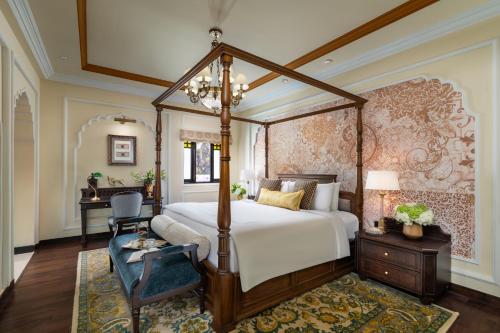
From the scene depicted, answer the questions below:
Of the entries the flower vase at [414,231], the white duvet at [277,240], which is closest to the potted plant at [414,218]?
the flower vase at [414,231]

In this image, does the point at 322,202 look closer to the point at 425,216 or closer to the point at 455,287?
the point at 425,216

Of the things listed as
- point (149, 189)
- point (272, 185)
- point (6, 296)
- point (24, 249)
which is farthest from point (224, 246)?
point (24, 249)

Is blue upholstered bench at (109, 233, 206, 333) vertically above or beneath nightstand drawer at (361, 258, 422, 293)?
above

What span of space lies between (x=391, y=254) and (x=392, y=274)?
0.21 meters

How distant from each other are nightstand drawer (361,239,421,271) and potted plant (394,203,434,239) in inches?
10.5

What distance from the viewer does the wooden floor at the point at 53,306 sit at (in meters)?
1.99

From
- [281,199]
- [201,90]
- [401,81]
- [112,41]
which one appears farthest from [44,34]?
[401,81]

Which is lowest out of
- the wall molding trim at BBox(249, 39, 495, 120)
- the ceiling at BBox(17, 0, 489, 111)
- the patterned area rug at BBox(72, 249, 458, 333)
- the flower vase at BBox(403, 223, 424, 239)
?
the patterned area rug at BBox(72, 249, 458, 333)

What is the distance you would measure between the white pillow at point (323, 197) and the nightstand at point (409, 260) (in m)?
0.58

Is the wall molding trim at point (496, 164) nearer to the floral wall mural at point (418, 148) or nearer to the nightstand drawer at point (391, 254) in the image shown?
the floral wall mural at point (418, 148)

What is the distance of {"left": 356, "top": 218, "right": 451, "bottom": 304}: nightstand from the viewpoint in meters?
2.35

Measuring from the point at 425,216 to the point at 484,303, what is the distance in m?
0.92

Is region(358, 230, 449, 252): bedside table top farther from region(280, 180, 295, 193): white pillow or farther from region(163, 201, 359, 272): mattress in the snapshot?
region(280, 180, 295, 193): white pillow

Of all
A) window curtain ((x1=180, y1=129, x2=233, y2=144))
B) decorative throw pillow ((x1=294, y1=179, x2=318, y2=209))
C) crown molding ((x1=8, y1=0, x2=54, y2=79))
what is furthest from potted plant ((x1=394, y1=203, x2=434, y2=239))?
crown molding ((x1=8, y1=0, x2=54, y2=79))
